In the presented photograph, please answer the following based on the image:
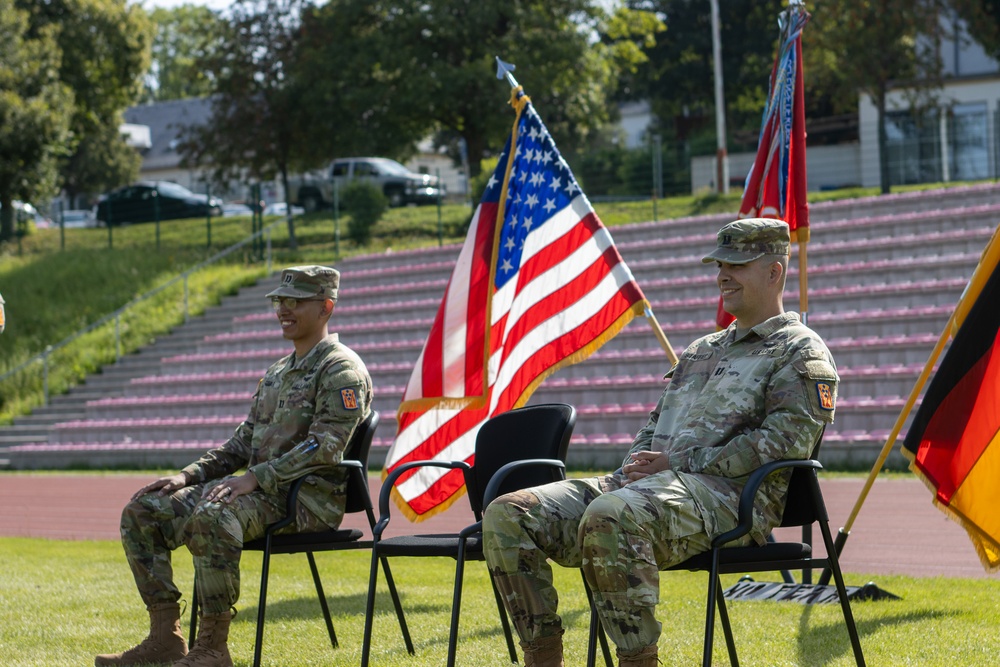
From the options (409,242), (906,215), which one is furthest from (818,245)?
(409,242)

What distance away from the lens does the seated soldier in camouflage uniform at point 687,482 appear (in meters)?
4.01

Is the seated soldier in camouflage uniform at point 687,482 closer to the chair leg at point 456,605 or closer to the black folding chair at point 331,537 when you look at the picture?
the chair leg at point 456,605

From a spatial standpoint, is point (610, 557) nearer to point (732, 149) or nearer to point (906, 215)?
point (906, 215)

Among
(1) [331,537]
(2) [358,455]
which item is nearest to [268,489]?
(1) [331,537]

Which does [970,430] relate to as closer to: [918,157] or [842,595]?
[842,595]

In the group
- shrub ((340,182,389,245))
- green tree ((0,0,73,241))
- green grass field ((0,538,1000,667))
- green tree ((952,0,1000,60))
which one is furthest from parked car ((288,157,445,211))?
green grass field ((0,538,1000,667))

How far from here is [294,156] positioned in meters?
32.1

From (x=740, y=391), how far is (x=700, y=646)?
4.87 feet

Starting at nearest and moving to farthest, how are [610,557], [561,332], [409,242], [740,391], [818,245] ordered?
1. [610,557]
2. [740,391]
3. [561,332]
4. [818,245]
5. [409,242]

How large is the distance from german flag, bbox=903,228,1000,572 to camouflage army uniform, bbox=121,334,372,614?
240 cm

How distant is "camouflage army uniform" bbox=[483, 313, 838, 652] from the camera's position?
4008mm

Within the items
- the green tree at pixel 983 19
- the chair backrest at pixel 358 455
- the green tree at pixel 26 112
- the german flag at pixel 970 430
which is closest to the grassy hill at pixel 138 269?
the green tree at pixel 26 112

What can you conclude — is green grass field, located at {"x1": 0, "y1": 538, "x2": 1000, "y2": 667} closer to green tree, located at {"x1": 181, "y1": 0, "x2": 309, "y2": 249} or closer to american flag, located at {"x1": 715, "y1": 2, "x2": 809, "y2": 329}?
american flag, located at {"x1": 715, "y1": 2, "x2": 809, "y2": 329}

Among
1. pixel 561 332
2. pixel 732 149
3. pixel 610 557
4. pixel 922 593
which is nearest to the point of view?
pixel 610 557
